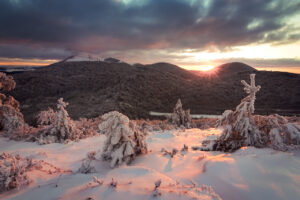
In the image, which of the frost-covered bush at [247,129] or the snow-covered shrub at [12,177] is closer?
the snow-covered shrub at [12,177]

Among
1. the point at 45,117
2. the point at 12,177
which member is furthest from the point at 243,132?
the point at 45,117

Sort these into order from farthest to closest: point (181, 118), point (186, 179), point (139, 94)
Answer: point (139, 94), point (181, 118), point (186, 179)

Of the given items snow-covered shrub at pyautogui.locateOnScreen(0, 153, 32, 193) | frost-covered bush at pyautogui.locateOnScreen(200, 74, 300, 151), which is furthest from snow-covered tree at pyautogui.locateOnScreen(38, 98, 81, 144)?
frost-covered bush at pyautogui.locateOnScreen(200, 74, 300, 151)

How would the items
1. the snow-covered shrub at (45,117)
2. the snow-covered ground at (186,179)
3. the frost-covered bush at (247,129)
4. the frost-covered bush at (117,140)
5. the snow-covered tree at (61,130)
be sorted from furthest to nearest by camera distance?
the snow-covered shrub at (45,117), the snow-covered tree at (61,130), the frost-covered bush at (247,129), the frost-covered bush at (117,140), the snow-covered ground at (186,179)

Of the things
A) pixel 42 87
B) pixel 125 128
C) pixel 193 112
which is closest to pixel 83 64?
pixel 42 87

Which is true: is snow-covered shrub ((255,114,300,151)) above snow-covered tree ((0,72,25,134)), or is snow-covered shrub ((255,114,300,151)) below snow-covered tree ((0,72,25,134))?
above

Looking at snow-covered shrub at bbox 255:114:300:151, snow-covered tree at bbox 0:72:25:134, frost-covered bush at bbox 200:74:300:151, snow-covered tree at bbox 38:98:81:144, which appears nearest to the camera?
snow-covered shrub at bbox 255:114:300:151

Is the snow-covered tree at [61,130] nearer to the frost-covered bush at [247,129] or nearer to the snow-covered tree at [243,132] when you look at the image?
the frost-covered bush at [247,129]

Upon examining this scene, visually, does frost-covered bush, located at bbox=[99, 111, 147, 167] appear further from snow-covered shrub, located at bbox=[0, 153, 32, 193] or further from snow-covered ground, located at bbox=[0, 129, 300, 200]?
snow-covered shrub, located at bbox=[0, 153, 32, 193]

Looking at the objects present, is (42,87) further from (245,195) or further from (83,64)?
(245,195)

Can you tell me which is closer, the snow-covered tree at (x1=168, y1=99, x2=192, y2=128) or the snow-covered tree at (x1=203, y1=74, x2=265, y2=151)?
the snow-covered tree at (x1=203, y1=74, x2=265, y2=151)

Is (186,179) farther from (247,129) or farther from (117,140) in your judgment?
(247,129)

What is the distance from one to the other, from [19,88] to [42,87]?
454 cm

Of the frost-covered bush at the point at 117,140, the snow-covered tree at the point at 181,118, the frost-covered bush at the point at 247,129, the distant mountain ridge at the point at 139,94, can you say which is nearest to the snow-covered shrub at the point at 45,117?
the distant mountain ridge at the point at 139,94
